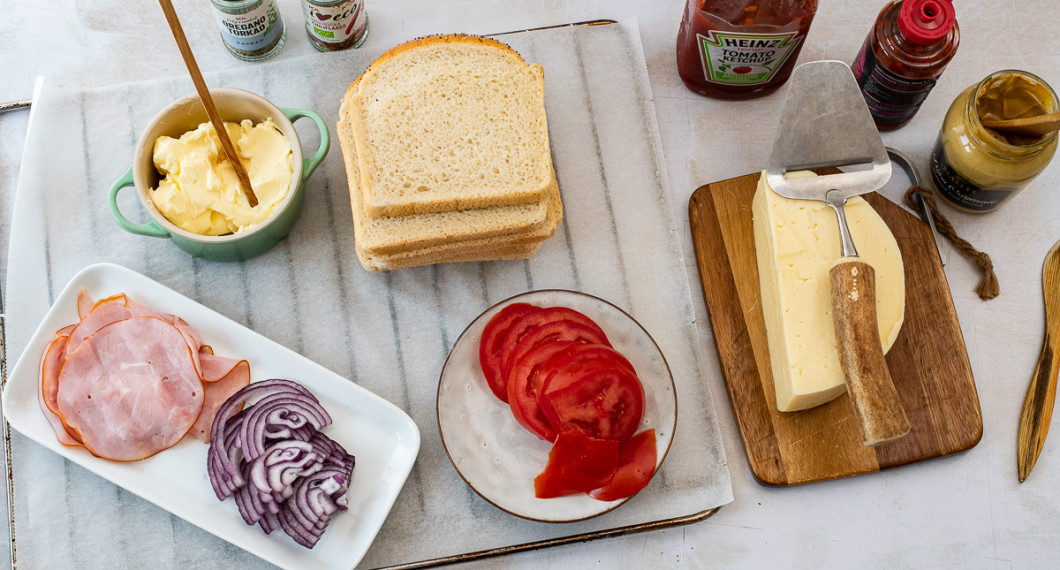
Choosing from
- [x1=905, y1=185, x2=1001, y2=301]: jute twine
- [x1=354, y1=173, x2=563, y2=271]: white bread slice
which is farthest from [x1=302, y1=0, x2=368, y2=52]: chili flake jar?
[x1=905, y1=185, x2=1001, y2=301]: jute twine

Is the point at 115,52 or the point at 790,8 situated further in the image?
the point at 115,52

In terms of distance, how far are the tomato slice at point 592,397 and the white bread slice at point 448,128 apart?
35 centimetres

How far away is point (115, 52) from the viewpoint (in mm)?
1815

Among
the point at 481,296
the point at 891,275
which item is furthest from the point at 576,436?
the point at 891,275

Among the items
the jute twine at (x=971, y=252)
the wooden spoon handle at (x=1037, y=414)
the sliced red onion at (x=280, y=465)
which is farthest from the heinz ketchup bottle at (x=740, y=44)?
the sliced red onion at (x=280, y=465)

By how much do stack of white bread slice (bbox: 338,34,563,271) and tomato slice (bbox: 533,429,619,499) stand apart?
408mm

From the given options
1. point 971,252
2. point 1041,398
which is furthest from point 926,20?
point 1041,398

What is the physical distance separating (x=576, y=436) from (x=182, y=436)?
0.74m

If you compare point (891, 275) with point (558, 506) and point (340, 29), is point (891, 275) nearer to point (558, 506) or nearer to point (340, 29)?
point (558, 506)

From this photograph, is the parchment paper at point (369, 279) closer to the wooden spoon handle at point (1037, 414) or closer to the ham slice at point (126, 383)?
the ham slice at point (126, 383)

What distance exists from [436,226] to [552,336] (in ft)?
1.00

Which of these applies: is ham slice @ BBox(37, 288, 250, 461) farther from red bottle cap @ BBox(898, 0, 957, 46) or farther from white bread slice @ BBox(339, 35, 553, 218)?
red bottle cap @ BBox(898, 0, 957, 46)

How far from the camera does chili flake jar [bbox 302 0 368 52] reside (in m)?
1.66

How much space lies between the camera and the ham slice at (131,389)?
1.47 meters
